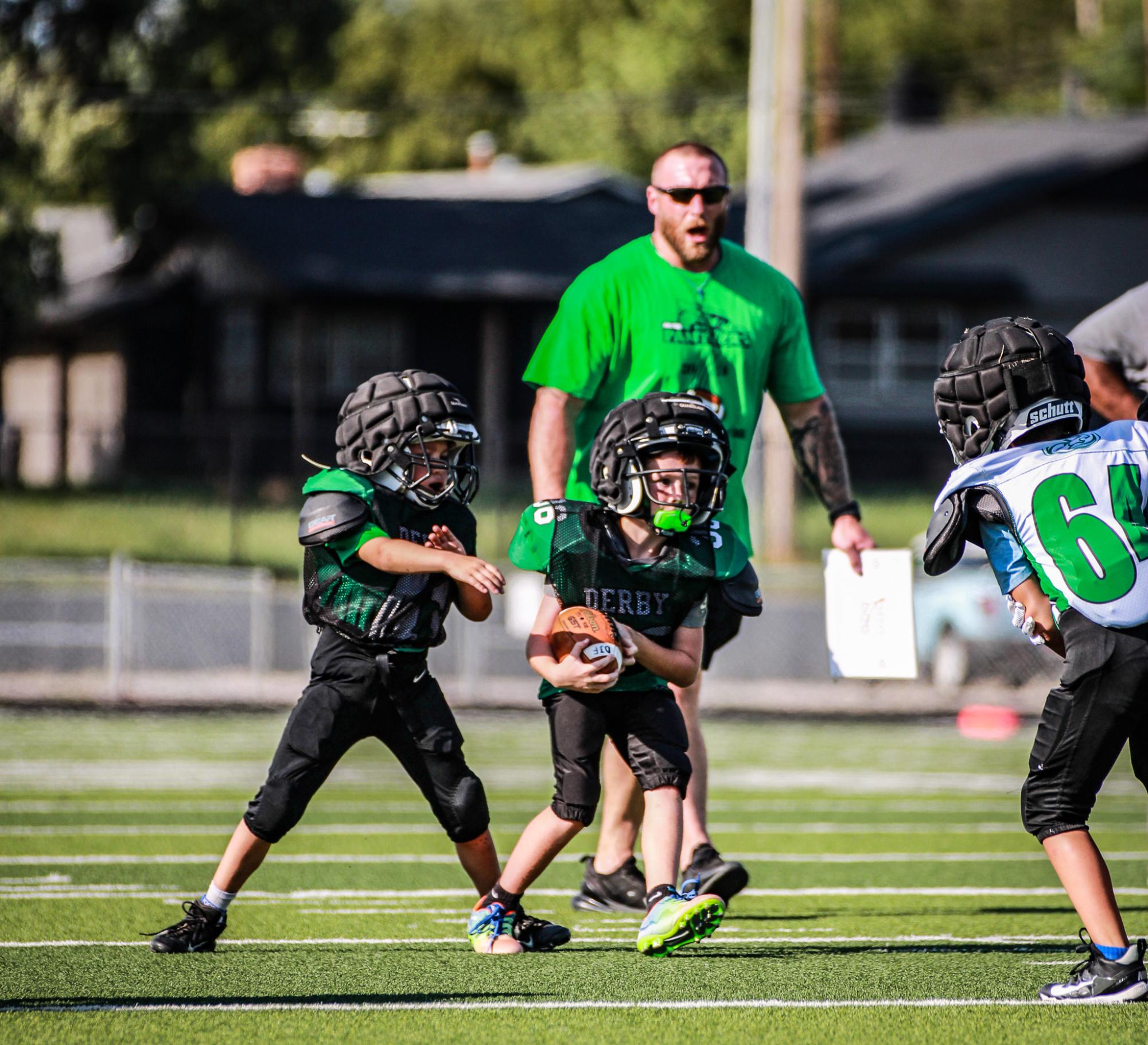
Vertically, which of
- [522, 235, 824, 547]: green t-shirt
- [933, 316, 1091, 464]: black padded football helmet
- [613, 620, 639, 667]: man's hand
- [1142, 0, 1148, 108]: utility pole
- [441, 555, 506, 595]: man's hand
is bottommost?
[613, 620, 639, 667]: man's hand

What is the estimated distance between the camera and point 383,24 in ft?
172

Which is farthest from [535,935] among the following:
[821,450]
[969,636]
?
[969,636]

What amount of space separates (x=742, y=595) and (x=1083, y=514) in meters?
1.26

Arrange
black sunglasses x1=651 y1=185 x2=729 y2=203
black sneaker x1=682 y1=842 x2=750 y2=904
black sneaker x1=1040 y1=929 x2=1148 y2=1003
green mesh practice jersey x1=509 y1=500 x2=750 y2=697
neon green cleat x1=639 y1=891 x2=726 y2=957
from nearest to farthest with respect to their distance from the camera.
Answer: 1. black sneaker x1=1040 y1=929 x2=1148 y2=1003
2. neon green cleat x1=639 y1=891 x2=726 y2=957
3. green mesh practice jersey x1=509 y1=500 x2=750 y2=697
4. black sneaker x1=682 y1=842 x2=750 y2=904
5. black sunglasses x1=651 y1=185 x2=729 y2=203

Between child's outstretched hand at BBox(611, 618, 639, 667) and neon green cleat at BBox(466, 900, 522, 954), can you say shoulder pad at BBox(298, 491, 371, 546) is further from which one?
neon green cleat at BBox(466, 900, 522, 954)

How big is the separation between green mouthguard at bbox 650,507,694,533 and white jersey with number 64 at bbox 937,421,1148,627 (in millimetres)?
764

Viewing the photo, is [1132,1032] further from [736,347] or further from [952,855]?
[952,855]

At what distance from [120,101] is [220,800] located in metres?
19.1

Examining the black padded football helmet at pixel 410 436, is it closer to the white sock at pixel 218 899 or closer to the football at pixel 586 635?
the football at pixel 586 635

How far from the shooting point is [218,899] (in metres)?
5.14

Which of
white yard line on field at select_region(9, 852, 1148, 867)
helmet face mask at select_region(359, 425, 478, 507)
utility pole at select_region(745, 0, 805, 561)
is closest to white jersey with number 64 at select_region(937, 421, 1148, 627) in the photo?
helmet face mask at select_region(359, 425, 478, 507)

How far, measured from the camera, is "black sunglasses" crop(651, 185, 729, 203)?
19.0 feet

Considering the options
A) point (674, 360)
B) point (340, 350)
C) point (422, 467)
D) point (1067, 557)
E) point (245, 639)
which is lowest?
point (245, 639)

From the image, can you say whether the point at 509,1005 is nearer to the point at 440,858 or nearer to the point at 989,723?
the point at 440,858
